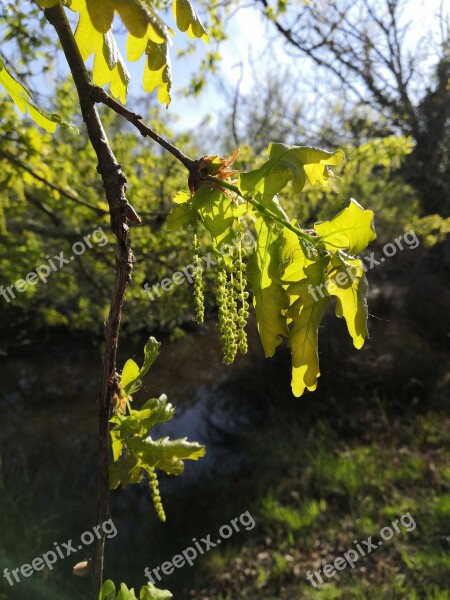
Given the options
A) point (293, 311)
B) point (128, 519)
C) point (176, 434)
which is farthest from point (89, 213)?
point (176, 434)

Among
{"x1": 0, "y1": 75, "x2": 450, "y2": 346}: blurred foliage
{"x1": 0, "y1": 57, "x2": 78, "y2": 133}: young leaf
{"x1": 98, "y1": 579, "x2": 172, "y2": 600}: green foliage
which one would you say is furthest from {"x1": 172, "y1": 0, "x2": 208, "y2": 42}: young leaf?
{"x1": 0, "y1": 75, "x2": 450, "y2": 346}: blurred foliage

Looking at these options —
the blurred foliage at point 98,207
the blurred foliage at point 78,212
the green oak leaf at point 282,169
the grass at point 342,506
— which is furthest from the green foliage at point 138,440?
the grass at point 342,506

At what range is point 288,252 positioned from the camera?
0.67 meters

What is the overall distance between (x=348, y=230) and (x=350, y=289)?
8 cm

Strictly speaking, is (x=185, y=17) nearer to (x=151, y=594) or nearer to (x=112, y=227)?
(x=112, y=227)

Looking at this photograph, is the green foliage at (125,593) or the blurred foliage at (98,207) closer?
the green foliage at (125,593)

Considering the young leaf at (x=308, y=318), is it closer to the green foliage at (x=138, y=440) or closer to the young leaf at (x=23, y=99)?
the green foliage at (x=138, y=440)

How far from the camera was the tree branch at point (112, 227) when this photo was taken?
0.64 metres

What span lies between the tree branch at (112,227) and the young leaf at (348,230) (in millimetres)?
244

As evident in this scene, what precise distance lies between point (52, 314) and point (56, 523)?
7.85 ft

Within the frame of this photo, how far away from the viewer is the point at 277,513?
4.03 metres

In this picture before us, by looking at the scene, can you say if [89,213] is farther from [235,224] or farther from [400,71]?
[400,71]

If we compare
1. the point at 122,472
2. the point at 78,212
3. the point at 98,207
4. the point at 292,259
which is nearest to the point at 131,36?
the point at 292,259

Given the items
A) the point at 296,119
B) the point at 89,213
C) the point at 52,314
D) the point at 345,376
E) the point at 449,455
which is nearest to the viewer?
the point at 89,213
